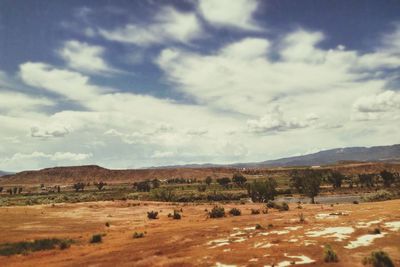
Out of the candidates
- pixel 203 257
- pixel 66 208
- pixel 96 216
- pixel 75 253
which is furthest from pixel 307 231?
pixel 66 208

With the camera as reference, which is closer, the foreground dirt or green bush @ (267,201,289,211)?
the foreground dirt

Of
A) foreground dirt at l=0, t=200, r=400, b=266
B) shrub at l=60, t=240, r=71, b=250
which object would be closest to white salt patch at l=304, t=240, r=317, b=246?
foreground dirt at l=0, t=200, r=400, b=266

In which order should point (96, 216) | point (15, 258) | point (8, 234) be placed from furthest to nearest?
1. point (96, 216)
2. point (8, 234)
3. point (15, 258)

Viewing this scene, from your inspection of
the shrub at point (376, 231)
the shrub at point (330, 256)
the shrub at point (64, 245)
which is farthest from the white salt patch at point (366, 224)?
the shrub at point (64, 245)

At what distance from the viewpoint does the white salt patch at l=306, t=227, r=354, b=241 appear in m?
29.7

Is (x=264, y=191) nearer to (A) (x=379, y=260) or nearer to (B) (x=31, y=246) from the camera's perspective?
(B) (x=31, y=246)

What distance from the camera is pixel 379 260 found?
2067 centimetres

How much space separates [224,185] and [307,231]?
13759cm

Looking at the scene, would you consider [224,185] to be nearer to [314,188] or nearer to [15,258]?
[314,188]

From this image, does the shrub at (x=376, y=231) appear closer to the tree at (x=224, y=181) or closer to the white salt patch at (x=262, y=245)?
the white salt patch at (x=262, y=245)

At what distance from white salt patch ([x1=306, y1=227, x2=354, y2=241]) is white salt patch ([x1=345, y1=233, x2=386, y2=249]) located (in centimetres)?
125

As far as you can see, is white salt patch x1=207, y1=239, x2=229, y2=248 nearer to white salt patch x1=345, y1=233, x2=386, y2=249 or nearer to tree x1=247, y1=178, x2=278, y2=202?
white salt patch x1=345, y1=233, x2=386, y2=249

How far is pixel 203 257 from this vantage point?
2589 cm

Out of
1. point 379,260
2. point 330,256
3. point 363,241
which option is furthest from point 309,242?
point 379,260
